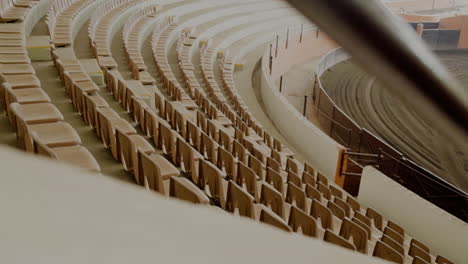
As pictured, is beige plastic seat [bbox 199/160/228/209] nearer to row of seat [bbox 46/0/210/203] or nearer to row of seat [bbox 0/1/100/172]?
row of seat [bbox 46/0/210/203]

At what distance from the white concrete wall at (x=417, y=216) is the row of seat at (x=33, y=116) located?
168cm

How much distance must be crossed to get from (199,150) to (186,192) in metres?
0.84

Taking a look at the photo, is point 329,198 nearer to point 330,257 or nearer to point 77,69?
point 77,69

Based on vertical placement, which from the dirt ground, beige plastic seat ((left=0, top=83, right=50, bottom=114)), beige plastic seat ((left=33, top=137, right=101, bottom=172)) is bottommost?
the dirt ground

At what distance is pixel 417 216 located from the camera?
89.0 inches

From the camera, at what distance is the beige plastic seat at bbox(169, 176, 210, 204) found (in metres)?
1.02

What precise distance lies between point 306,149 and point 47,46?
1.75 metres

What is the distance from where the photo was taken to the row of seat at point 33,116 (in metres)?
1.08

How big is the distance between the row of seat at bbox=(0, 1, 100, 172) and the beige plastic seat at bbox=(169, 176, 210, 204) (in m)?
0.21

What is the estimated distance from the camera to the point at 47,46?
2387 mm

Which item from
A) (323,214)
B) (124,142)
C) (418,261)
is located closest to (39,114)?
(124,142)

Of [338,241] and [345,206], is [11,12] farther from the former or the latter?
[338,241]

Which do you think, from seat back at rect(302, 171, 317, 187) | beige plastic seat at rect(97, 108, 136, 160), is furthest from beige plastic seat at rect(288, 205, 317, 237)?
seat back at rect(302, 171, 317, 187)

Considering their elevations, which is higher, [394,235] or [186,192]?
[186,192]
